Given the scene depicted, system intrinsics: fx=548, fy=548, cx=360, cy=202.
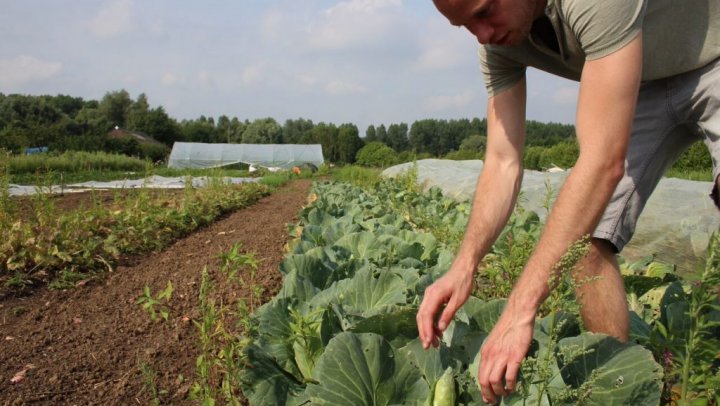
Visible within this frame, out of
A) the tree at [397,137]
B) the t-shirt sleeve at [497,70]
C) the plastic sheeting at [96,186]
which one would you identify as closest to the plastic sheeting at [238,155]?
the plastic sheeting at [96,186]

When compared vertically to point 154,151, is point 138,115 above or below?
above

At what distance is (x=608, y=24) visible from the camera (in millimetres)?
1463

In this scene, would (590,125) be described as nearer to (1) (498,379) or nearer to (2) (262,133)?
(1) (498,379)

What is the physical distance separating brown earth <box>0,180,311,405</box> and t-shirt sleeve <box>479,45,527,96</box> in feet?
4.74

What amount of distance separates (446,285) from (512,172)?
716 mm

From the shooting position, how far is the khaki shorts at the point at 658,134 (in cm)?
194

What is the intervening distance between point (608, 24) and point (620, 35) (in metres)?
0.04

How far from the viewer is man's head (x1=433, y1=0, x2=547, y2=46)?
5.44 ft

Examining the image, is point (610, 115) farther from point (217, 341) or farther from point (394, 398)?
point (217, 341)

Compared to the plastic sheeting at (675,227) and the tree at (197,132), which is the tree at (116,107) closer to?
the tree at (197,132)

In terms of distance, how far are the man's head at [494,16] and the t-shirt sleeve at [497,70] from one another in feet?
1.33

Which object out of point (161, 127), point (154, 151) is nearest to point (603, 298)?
point (154, 151)

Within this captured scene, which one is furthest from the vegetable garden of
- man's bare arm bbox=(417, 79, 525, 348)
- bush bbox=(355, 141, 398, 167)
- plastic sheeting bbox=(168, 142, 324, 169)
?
bush bbox=(355, 141, 398, 167)

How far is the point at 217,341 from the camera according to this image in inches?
116
